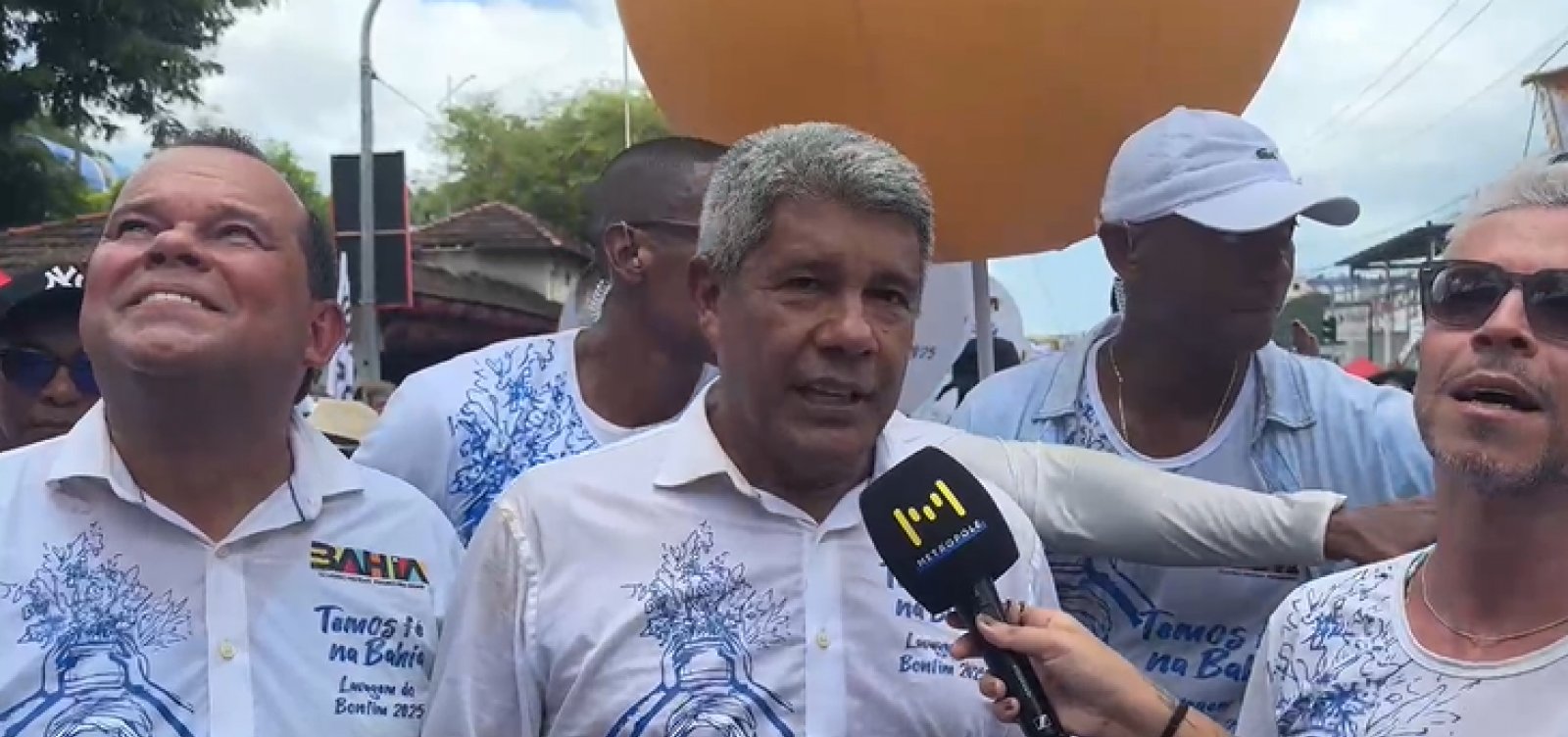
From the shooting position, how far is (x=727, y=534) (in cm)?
226

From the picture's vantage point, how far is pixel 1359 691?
199 cm

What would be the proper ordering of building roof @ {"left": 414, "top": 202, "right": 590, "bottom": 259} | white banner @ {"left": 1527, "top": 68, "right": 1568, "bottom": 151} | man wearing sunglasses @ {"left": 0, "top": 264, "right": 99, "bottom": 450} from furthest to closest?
building roof @ {"left": 414, "top": 202, "right": 590, "bottom": 259}
white banner @ {"left": 1527, "top": 68, "right": 1568, "bottom": 151}
man wearing sunglasses @ {"left": 0, "top": 264, "right": 99, "bottom": 450}

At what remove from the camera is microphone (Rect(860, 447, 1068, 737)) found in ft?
6.16

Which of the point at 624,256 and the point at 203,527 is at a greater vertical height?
the point at 624,256

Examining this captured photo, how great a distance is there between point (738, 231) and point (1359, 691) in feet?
3.61

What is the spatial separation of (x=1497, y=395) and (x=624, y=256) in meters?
2.26

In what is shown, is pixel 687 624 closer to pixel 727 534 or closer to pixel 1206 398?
A: pixel 727 534

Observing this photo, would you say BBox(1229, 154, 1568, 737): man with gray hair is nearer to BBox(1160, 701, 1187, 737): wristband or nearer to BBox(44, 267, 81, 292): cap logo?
BBox(1160, 701, 1187, 737): wristband

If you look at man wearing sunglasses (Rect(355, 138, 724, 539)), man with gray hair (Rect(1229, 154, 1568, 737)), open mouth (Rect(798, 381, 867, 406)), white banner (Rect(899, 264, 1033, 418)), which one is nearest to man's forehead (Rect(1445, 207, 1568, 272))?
man with gray hair (Rect(1229, 154, 1568, 737))

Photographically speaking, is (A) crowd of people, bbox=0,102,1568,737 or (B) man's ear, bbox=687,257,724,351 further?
(B) man's ear, bbox=687,257,724,351

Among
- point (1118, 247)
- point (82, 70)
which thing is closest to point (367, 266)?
point (82, 70)

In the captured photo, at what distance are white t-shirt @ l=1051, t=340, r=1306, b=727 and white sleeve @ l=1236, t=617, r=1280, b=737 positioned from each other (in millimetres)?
541

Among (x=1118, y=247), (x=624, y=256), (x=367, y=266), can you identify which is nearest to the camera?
(x=1118, y=247)

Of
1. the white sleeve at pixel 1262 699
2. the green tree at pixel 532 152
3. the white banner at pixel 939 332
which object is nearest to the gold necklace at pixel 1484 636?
the white sleeve at pixel 1262 699
